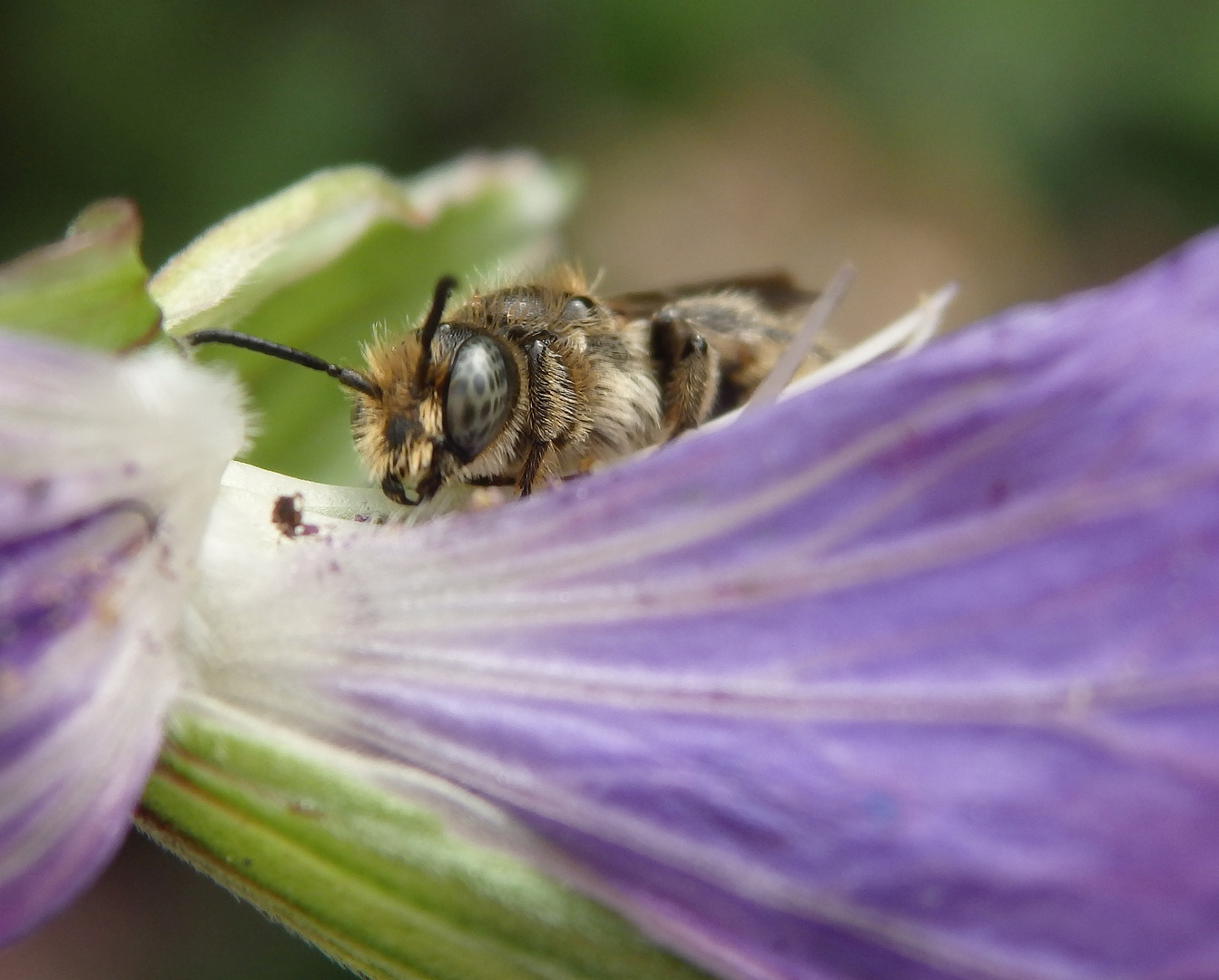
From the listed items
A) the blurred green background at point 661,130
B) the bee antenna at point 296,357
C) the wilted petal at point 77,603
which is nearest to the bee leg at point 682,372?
the bee antenna at point 296,357

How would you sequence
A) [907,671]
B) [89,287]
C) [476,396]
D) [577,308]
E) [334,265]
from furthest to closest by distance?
[334,265], [577,308], [476,396], [89,287], [907,671]

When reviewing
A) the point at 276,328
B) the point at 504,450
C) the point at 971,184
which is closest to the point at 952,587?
the point at 504,450

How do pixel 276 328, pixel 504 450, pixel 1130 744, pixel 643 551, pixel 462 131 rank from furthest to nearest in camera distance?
pixel 462 131
pixel 276 328
pixel 504 450
pixel 643 551
pixel 1130 744

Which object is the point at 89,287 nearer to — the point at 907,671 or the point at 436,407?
the point at 436,407

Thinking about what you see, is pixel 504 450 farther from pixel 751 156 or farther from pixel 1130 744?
pixel 751 156

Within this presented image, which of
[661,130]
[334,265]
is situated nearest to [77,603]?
[334,265]

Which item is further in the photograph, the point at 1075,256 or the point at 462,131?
the point at 1075,256
